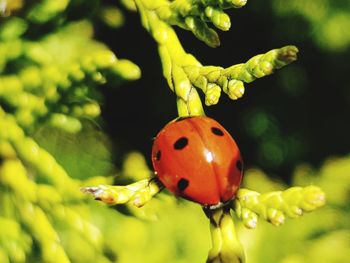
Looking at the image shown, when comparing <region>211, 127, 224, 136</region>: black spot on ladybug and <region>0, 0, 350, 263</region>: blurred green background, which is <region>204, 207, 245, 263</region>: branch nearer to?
<region>211, 127, 224, 136</region>: black spot on ladybug

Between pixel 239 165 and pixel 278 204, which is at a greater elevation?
pixel 278 204

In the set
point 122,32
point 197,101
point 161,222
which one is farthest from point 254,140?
point 197,101

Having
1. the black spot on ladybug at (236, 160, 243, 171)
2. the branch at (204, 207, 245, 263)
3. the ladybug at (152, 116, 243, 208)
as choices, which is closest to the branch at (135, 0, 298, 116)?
the ladybug at (152, 116, 243, 208)

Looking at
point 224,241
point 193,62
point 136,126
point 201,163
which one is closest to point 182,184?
point 201,163

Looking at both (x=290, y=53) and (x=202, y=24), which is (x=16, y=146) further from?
(x=290, y=53)

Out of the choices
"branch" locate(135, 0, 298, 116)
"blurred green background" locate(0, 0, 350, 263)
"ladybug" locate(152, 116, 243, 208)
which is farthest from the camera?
"blurred green background" locate(0, 0, 350, 263)

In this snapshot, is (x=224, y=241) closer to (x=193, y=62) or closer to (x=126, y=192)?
(x=126, y=192)
